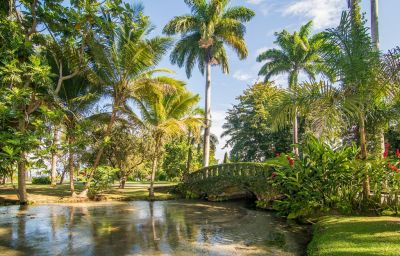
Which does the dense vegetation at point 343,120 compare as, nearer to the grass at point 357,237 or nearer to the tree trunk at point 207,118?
the grass at point 357,237

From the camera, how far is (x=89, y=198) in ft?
57.0

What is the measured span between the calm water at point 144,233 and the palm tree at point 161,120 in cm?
628

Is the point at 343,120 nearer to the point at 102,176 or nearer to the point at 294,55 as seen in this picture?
the point at 102,176

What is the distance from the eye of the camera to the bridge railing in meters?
15.6

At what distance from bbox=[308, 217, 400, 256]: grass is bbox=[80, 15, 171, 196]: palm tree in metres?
11.6

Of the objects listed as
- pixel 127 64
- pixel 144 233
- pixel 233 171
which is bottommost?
pixel 144 233

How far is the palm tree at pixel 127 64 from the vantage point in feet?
54.0

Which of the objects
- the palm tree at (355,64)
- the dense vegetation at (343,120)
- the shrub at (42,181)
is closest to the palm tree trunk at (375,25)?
the dense vegetation at (343,120)

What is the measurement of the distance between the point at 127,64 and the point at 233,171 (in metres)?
Answer: 7.85

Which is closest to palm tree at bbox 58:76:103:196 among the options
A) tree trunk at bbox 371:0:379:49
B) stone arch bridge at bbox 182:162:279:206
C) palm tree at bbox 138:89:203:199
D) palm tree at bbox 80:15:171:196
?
palm tree at bbox 80:15:171:196

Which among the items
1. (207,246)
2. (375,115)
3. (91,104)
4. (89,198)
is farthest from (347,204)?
(91,104)

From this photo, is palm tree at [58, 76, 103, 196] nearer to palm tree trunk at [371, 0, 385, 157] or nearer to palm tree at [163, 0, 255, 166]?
palm tree at [163, 0, 255, 166]

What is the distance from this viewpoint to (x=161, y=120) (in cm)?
1892

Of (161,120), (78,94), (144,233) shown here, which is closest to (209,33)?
(161,120)
